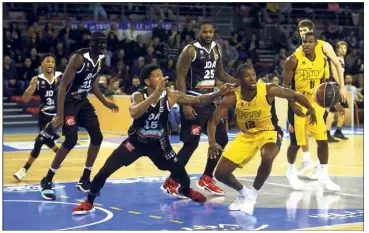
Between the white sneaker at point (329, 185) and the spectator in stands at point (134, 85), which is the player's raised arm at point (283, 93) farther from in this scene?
the spectator in stands at point (134, 85)

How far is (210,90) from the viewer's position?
9766 mm

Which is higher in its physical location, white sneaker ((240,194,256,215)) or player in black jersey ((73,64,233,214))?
player in black jersey ((73,64,233,214))

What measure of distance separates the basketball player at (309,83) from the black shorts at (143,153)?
7.37 ft

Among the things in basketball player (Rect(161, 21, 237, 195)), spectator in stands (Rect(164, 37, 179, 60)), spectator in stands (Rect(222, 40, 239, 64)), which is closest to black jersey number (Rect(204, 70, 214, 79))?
basketball player (Rect(161, 21, 237, 195))

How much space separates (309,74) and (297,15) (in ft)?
59.5

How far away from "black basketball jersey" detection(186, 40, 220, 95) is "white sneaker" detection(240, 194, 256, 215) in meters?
1.77

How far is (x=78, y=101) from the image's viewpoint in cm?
945

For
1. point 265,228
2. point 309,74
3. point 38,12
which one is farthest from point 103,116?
point 265,228

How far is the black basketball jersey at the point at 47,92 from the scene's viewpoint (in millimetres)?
11172

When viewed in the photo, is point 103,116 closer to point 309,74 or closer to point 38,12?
point 38,12

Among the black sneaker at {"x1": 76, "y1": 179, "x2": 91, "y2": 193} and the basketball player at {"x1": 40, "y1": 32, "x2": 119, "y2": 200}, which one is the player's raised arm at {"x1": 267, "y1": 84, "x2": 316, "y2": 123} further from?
the black sneaker at {"x1": 76, "y1": 179, "x2": 91, "y2": 193}

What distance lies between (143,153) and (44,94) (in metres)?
3.37

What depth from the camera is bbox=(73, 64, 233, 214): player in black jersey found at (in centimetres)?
823

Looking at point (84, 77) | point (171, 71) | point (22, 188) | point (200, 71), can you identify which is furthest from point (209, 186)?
point (171, 71)
